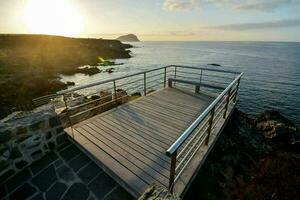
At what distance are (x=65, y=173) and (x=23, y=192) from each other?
2.24ft

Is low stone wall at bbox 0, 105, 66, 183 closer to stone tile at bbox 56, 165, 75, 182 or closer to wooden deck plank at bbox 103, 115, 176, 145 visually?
stone tile at bbox 56, 165, 75, 182

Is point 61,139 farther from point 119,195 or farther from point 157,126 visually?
point 157,126

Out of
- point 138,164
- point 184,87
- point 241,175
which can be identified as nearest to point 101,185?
point 138,164

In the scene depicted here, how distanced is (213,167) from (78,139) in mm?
3156

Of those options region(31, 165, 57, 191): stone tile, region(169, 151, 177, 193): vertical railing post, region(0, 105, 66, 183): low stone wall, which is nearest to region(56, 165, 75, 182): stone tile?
region(31, 165, 57, 191): stone tile

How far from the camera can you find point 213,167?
13.6 feet

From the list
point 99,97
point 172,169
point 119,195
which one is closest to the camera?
point 172,169

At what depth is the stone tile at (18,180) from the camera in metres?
3.21

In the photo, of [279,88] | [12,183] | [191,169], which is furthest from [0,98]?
[279,88]

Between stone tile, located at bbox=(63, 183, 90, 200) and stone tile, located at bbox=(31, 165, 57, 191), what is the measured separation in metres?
0.45

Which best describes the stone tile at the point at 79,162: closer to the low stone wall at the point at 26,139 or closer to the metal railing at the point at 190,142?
the low stone wall at the point at 26,139

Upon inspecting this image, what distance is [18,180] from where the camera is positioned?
334 cm

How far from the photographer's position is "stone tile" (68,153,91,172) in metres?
3.56

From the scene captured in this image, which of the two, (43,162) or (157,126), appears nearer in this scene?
(43,162)
